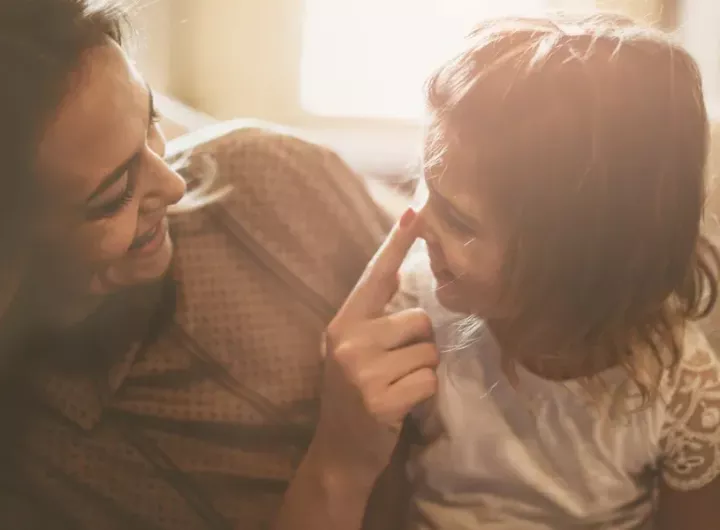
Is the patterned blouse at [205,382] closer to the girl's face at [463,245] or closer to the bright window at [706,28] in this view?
the girl's face at [463,245]

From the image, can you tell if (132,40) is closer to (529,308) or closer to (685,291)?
(529,308)

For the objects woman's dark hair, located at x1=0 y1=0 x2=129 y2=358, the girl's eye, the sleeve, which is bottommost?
the sleeve

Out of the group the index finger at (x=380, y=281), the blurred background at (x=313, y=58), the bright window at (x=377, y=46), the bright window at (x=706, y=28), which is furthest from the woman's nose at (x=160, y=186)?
the bright window at (x=706, y=28)

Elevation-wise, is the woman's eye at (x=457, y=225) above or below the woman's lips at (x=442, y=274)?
above

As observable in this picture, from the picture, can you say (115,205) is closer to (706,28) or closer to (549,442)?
(549,442)

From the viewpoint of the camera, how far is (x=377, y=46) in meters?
1.65

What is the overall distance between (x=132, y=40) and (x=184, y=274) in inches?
10.7

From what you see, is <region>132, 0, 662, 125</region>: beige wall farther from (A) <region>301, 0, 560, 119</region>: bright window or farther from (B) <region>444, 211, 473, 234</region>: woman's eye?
(B) <region>444, 211, 473, 234</region>: woman's eye

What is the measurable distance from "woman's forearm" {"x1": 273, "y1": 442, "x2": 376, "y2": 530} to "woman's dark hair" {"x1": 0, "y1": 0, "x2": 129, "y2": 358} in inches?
14.9

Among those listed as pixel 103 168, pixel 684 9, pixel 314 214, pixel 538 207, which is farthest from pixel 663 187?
pixel 684 9

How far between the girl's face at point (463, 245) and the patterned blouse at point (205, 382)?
169 mm

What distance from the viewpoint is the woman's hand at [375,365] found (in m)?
0.77

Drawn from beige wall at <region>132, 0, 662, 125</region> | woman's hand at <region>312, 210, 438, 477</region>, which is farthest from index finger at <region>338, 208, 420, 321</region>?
beige wall at <region>132, 0, 662, 125</region>

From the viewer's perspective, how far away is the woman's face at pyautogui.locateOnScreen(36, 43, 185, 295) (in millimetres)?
689
